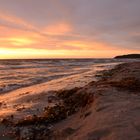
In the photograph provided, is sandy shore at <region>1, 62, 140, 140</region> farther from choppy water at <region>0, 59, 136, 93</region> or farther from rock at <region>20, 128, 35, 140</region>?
choppy water at <region>0, 59, 136, 93</region>

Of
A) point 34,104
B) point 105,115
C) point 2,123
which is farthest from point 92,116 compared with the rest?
point 34,104

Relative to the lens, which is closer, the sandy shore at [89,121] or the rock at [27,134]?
the sandy shore at [89,121]

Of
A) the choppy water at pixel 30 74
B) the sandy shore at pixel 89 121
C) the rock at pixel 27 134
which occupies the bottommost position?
the choppy water at pixel 30 74

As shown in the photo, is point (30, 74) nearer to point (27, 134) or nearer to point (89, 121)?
point (27, 134)

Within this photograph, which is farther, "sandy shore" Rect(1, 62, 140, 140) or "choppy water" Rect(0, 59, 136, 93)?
"choppy water" Rect(0, 59, 136, 93)

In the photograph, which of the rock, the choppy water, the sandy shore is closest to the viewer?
the sandy shore

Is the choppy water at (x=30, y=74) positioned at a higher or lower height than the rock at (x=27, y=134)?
lower

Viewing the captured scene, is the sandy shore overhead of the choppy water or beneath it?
overhead

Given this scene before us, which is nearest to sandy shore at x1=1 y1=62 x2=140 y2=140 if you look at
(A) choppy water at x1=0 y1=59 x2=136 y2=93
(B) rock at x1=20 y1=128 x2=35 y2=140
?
(B) rock at x1=20 y1=128 x2=35 y2=140

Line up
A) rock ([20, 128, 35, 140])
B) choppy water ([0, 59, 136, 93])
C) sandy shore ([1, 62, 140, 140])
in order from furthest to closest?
choppy water ([0, 59, 136, 93]) < rock ([20, 128, 35, 140]) < sandy shore ([1, 62, 140, 140])

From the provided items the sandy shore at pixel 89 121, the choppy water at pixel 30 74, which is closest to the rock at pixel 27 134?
the sandy shore at pixel 89 121

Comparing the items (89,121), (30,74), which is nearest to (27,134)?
(89,121)

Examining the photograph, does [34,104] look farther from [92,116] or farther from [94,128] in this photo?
[94,128]

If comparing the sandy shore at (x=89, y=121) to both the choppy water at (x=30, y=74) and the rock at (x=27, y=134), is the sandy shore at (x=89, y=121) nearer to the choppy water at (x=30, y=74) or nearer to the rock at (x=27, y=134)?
the rock at (x=27, y=134)
